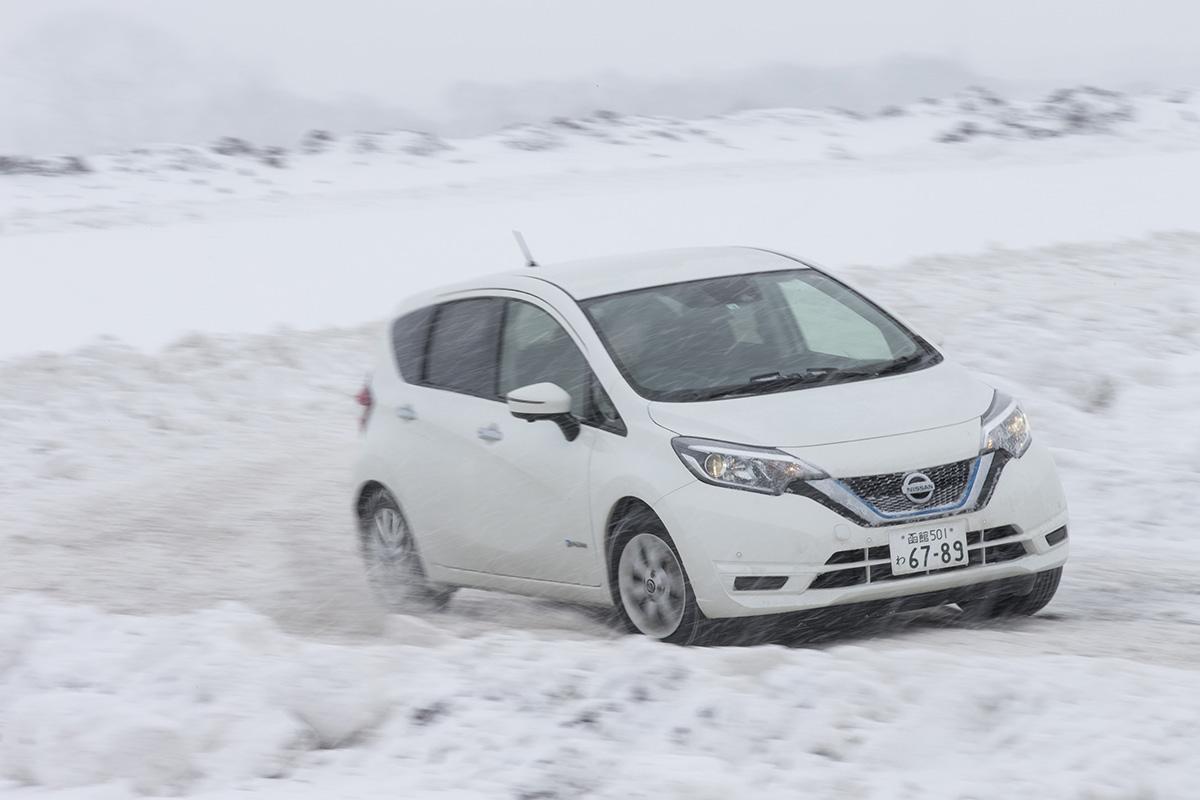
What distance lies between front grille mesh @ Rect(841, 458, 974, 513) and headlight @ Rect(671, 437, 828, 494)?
0.15 m

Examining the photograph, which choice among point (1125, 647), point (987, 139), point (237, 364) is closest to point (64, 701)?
point (1125, 647)

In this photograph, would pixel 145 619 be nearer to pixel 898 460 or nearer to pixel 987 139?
pixel 898 460

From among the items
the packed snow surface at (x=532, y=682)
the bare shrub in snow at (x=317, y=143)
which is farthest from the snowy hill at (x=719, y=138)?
the packed snow surface at (x=532, y=682)

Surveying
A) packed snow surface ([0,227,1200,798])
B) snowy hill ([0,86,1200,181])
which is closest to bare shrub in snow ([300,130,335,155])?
snowy hill ([0,86,1200,181])

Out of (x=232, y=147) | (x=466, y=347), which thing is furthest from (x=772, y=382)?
(x=232, y=147)

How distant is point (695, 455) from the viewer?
20.2ft

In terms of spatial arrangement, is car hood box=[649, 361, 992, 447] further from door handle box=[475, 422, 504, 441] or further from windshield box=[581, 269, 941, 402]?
door handle box=[475, 422, 504, 441]

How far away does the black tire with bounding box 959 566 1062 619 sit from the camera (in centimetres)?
652

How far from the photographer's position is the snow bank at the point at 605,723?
14.9 feet

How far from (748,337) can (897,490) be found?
1.27 m

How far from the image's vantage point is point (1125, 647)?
604 centimetres

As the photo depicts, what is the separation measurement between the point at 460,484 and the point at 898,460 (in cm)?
215

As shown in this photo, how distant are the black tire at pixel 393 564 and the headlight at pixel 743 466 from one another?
204 cm

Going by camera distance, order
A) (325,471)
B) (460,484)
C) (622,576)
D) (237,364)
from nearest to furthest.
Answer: (622,576) → (460,484) → (325,471) → (237,364)
